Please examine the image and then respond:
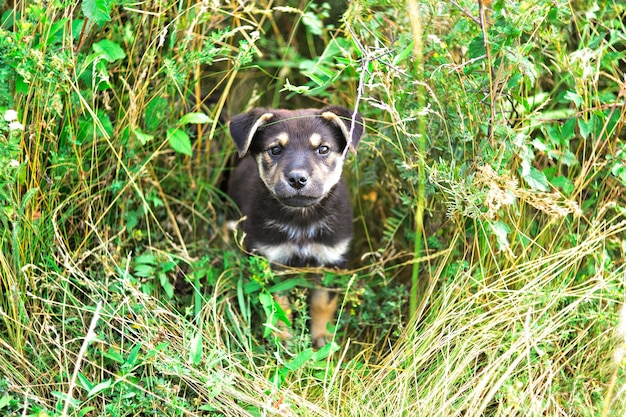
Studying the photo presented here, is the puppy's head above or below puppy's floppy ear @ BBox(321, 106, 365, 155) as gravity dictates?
below

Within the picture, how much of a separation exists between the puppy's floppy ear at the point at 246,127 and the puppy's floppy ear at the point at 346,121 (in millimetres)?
403

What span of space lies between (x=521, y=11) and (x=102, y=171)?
282 cm

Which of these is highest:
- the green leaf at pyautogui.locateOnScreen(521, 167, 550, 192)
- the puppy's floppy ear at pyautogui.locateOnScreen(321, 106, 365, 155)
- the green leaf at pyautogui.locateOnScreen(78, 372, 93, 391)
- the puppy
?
the puppy's floppy ear at pyautogui.locateOnScreen(321, 106, 365, 155)

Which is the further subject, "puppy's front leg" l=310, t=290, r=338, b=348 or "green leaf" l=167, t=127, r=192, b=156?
"puppy's front leg" l=310, t=290, r=338, b=348

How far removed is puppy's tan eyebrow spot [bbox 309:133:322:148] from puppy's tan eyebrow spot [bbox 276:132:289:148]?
16 cm

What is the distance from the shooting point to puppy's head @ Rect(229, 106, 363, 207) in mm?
4461

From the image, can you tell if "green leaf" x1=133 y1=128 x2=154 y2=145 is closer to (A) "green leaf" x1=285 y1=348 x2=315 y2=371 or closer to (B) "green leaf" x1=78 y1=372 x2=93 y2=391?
(B) "green leaf" x1=78 y1=372 x2=93 y2=391

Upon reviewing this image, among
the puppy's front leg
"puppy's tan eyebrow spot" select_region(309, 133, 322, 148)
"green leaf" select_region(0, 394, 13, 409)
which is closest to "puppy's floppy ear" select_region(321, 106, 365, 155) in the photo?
"puppy's tan eyebrow spot" select_region(309, 133, 322, 148)

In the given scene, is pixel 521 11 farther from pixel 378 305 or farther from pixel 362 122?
pixel 378 305

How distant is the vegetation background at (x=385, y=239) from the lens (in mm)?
3803

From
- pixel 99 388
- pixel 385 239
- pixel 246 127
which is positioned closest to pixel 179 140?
pixel 246 127

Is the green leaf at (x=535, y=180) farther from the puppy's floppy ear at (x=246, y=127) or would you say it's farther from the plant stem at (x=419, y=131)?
the puppy's floppy ear at (x=246, y=127)

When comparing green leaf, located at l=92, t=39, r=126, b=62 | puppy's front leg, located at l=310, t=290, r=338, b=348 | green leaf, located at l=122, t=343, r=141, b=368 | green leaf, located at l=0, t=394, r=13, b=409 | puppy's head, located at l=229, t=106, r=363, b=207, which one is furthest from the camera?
puppy's front leg, located at l=310, t=290, r=338, b=348

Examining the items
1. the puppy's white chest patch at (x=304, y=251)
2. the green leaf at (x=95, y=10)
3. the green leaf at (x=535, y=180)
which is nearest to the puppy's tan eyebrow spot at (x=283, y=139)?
the puppy's white chest patch at (x=304, y=251)
